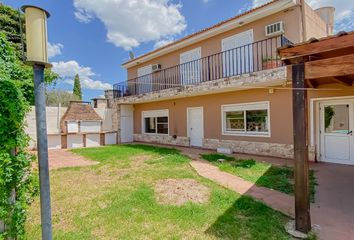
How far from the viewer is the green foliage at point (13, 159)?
2480 mm

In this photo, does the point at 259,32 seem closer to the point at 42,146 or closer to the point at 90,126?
the point at 42,146

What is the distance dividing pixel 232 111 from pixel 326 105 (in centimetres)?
413

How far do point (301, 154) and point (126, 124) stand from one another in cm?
1545

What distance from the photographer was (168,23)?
16.3 meters

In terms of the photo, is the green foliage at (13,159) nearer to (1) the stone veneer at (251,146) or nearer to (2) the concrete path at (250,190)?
(2) the concrete path at (250,190)

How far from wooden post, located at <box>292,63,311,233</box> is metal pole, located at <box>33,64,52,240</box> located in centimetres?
357

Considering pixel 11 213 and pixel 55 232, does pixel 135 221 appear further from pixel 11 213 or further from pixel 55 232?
pixel 11 213

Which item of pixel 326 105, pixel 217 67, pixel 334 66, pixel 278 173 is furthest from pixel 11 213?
pixel 217 67

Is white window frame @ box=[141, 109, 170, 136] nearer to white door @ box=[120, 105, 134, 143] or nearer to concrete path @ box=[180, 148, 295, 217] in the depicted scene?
white door @ box=[120, 105, 134, 143]

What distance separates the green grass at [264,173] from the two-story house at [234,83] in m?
2.01

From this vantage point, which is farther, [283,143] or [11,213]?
[283,143]

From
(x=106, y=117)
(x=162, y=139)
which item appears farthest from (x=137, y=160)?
(x=106, y=117)

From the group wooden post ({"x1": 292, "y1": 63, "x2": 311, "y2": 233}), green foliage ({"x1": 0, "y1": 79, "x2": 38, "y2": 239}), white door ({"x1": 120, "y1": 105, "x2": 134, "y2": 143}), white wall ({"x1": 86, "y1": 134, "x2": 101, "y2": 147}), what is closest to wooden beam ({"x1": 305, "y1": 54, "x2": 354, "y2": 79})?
wooden post ({"x1": 292, "y1": 63, "x2": 311, "y2": 233})

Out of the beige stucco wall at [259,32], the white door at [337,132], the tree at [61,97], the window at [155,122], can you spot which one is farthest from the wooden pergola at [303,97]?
the tree at [61,97]
